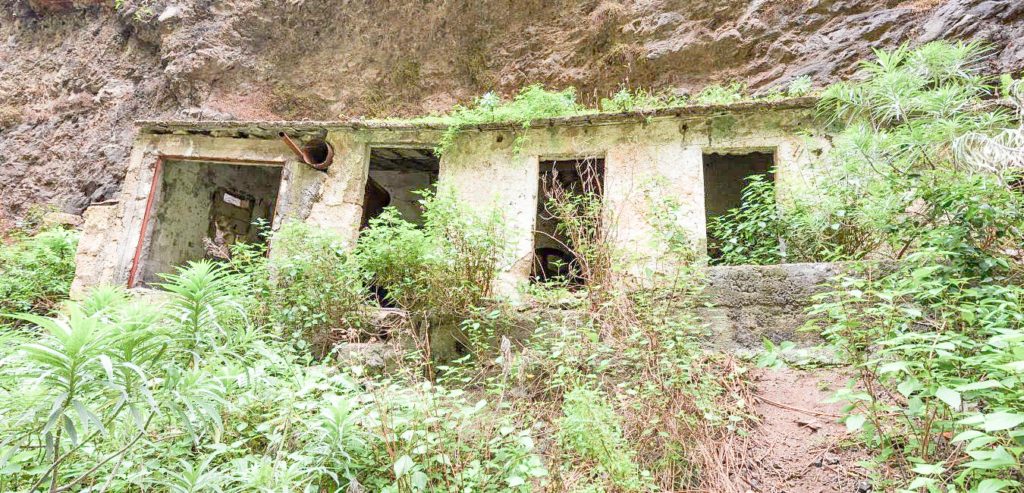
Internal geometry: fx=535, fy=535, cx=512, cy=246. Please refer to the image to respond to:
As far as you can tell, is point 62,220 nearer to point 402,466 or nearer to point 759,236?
point 402,466

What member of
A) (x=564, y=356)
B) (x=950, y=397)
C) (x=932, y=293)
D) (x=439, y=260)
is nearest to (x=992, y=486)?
(x=950, y=397)

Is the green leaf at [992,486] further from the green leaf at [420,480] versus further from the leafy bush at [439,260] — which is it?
the leafy bush at [439,260]

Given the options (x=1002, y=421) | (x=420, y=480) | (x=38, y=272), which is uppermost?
(x=38, y=272)

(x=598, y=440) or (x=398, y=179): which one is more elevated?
(x=398, y=179)

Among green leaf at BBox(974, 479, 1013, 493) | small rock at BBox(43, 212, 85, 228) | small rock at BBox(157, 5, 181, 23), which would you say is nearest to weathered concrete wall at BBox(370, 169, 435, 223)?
small rock at BBox(157, 5, 181, 23)

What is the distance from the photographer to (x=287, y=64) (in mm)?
12734

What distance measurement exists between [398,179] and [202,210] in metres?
4.08

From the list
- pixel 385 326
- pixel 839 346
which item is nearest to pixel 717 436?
pixel 839 346

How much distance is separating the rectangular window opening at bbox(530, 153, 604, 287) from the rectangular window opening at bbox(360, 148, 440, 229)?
1.98 m

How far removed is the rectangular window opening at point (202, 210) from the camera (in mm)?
8945

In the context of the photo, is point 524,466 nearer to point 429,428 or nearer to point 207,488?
point 429,428

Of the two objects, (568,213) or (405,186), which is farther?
(405,186)

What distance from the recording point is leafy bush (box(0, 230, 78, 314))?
8719mm

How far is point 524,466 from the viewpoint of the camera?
308 centimetres
